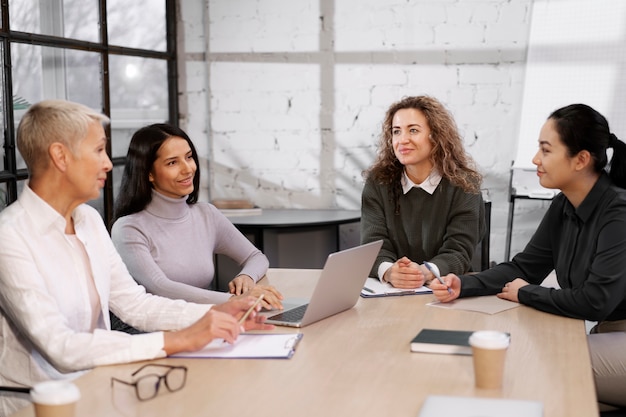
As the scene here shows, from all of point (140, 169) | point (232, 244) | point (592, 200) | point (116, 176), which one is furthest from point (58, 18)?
point (592, 200)

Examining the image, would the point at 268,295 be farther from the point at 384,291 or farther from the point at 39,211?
the point at 39,211

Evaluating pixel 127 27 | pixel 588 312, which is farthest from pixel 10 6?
pixel 588 312

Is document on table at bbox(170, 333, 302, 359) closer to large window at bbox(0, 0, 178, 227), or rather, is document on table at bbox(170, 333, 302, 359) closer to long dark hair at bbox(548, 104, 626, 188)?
long dark hair at bbox(548, 104, 626, 188)

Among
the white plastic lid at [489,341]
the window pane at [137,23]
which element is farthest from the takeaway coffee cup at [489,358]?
the window pane at [137,23]

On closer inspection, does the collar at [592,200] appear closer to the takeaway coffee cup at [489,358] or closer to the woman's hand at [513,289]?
the woman's hand at [513,289]

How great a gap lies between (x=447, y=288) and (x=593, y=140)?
2.01 ft

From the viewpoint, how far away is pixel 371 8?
4.41 metres

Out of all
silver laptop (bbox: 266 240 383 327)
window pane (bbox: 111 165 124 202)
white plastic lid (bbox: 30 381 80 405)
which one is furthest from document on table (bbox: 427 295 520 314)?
window pane (bbox: 111 165 124 202)

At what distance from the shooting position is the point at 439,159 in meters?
3.03

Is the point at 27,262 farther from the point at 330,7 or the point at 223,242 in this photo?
the point at 330,7

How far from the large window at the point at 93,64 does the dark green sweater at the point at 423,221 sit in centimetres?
144

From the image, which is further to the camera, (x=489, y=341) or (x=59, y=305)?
(x=59, y=305)

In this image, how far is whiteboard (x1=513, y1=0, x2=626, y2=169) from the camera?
396cm

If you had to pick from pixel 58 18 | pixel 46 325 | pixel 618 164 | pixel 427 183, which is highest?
pixel 58 18
